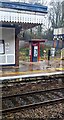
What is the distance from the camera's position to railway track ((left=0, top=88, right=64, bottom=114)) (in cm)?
740

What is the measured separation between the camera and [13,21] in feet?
43.4

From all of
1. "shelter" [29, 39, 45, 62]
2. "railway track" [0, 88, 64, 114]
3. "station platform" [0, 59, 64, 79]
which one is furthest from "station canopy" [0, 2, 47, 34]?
"railway track" [0, 88, 64, 114]

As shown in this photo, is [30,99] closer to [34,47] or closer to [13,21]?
[13,21]

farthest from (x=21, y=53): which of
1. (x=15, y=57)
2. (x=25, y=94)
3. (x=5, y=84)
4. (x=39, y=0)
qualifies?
(x=39, y=0)

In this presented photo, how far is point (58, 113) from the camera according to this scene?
6.90 m

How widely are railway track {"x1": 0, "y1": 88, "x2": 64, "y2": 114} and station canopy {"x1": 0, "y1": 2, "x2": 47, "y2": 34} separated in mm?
5633

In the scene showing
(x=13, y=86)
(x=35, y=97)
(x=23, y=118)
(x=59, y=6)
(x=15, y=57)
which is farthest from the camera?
(x=59, y=6)

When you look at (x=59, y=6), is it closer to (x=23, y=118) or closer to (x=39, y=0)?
(x=39, y=0)

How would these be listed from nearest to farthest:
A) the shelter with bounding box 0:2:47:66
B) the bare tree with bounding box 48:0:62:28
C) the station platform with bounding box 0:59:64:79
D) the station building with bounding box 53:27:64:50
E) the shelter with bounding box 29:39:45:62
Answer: the station platform with bounding box 0:59:64:79, the shelter with bounding box 0:2:47:66, the shelter with bounding box 29:39:45:62, the station building with bounding box 53:27:64:50, the bare tree with bounding box 48:0:62:28

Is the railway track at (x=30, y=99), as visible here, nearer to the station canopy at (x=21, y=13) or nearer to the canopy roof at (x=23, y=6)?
the station canopy at (x=21, y=13)

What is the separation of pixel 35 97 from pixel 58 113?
2008mm

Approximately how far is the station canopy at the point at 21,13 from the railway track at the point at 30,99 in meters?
5.63

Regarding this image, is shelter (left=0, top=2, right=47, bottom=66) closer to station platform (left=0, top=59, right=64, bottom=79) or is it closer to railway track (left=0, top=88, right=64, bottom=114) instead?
station platform (left=0, top=59, right=64, bottom=79)

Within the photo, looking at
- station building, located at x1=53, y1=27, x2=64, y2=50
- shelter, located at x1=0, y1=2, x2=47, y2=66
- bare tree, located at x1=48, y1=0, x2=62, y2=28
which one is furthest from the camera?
bare tree, located at x1=48, y1=0, x2=62, y2=28
